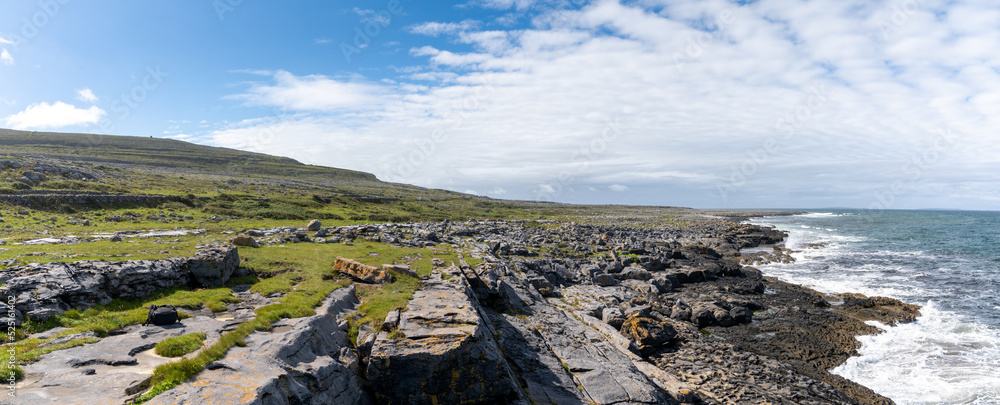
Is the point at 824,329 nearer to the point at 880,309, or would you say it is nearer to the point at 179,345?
the point at 880,309

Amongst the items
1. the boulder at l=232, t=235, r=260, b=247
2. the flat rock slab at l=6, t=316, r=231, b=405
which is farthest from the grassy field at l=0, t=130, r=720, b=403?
the boulder at l=232, t=235, r=260, b=247

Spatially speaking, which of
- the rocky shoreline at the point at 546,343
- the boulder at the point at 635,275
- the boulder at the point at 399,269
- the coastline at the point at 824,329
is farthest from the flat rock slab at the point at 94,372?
the boulder at the point at 635,275

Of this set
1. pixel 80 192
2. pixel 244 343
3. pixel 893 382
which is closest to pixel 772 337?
pixel 893 382

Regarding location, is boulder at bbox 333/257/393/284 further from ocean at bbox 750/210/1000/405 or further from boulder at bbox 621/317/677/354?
ocean at bbox 750/210/1000/405

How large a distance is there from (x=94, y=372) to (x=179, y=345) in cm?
172

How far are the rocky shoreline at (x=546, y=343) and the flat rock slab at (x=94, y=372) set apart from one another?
6cm

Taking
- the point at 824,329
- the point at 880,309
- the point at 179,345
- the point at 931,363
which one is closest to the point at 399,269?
the point at 179,345

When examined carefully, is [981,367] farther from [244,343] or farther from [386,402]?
[244,343]

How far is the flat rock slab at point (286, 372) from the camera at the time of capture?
25.7 feet

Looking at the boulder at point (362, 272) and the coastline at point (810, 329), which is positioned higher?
the boulder at point (362, 272)

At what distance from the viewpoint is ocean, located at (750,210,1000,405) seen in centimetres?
2012

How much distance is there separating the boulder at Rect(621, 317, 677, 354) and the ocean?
30.5 ft

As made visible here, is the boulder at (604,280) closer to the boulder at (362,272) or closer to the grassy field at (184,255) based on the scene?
the grassy field at (184,255)

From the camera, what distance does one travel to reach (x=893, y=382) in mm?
20359
